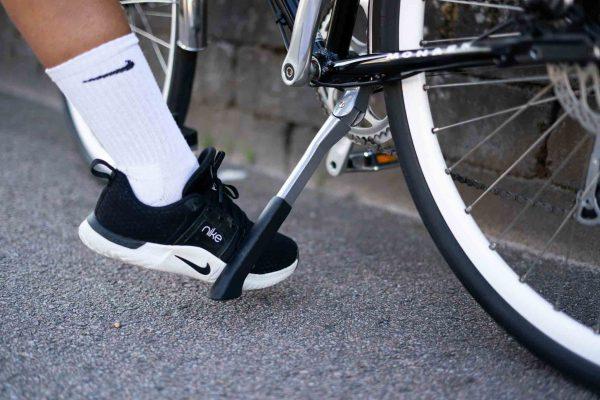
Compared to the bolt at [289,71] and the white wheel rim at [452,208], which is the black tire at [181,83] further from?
the white wheel rim at [452,208]

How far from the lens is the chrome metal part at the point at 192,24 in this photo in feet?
5.28

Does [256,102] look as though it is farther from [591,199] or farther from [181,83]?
[591,199]

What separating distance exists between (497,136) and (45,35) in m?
1.03

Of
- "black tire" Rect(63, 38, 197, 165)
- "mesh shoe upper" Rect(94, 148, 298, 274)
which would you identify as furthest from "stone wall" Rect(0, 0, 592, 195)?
"mesh shoe upper" Rect(94, 148, 298, 274)

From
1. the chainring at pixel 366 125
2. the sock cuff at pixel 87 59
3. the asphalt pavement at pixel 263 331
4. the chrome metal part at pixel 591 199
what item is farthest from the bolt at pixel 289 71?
the chrome metal part at pixel 591 199

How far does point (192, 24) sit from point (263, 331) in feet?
2.50

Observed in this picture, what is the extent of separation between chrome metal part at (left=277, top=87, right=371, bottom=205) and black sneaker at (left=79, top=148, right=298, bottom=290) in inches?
4.5

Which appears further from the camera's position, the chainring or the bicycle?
the chainring

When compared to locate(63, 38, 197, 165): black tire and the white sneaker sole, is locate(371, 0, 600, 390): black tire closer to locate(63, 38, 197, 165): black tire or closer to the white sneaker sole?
the white sneaker sole

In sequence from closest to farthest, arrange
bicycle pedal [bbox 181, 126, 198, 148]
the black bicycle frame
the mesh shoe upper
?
the black bicycle frame, the mesh shoe upper, bicycle pedal [bbox 181, 126, 198, 148]

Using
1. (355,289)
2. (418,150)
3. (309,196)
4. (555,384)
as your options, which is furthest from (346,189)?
(555,384)

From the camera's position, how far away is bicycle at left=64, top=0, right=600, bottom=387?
3.35 ft

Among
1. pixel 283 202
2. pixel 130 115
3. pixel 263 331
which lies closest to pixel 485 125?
pixel 283 202

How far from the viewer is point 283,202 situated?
1.24m
